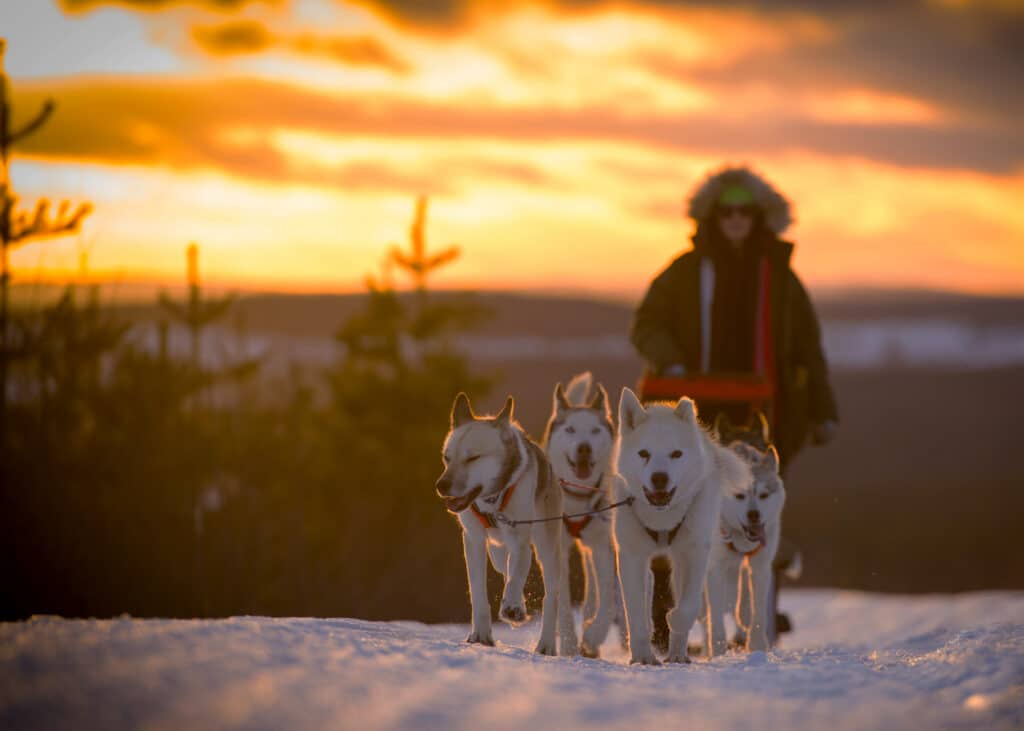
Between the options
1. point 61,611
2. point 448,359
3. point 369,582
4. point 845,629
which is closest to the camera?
point 845,629

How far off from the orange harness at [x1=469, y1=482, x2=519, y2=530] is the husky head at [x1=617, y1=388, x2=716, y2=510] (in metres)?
0.57

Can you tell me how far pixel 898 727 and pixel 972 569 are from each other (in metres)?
39.1

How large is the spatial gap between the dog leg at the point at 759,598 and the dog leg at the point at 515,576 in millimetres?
1802

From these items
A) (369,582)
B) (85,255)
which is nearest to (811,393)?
(85,255)

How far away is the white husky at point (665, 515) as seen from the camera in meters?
5.99

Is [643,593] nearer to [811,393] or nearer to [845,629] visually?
[811,393]

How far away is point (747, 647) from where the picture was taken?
7227mm

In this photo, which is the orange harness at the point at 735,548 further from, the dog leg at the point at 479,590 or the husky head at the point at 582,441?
the dog leg at the point at 479,590

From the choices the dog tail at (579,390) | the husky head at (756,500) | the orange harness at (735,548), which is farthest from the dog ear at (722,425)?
the dog tail at (579,390)

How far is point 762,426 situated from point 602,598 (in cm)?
150

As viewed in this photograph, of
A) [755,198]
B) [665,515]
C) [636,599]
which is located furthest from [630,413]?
[755,198]

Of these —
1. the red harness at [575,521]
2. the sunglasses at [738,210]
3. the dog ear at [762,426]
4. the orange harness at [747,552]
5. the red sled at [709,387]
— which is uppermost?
the sunglasses at [738,210]

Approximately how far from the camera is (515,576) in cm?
610

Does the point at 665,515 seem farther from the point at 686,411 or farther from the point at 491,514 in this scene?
the point at 491,514
